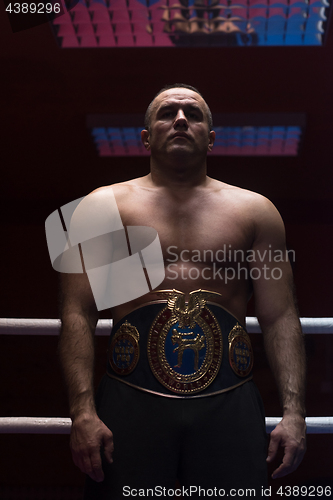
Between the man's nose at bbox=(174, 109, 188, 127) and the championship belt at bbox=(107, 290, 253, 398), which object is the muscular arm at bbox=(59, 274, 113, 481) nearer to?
the championship belt at bbox=(107, 290, 253, 398)

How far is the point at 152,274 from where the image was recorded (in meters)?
1.11

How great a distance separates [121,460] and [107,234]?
52cm

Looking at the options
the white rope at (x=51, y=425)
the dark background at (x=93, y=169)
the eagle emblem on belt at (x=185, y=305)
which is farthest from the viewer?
the dark background at (x=93, y=169)

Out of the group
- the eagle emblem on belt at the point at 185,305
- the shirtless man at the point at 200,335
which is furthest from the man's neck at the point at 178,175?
the eagle emblem on belt at the point at 185,305

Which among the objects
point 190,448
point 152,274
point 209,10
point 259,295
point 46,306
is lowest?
point 46,306

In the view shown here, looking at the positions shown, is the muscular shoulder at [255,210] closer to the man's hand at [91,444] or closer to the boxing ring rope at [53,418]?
the boxing ring rope at [53,418]

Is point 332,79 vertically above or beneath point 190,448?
above

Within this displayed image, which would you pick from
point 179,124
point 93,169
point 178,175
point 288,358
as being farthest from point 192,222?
point 93,169

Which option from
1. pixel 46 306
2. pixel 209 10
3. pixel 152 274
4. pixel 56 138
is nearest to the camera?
pixel 152 274

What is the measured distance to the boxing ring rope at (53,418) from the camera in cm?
119

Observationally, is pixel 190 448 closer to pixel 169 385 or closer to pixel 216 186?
pixel 169 385

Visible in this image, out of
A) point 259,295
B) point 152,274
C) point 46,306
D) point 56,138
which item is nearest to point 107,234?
point 152,274

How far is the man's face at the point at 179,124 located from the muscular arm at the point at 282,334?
0.26 m

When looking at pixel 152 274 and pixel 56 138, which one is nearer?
pixel 152 274
